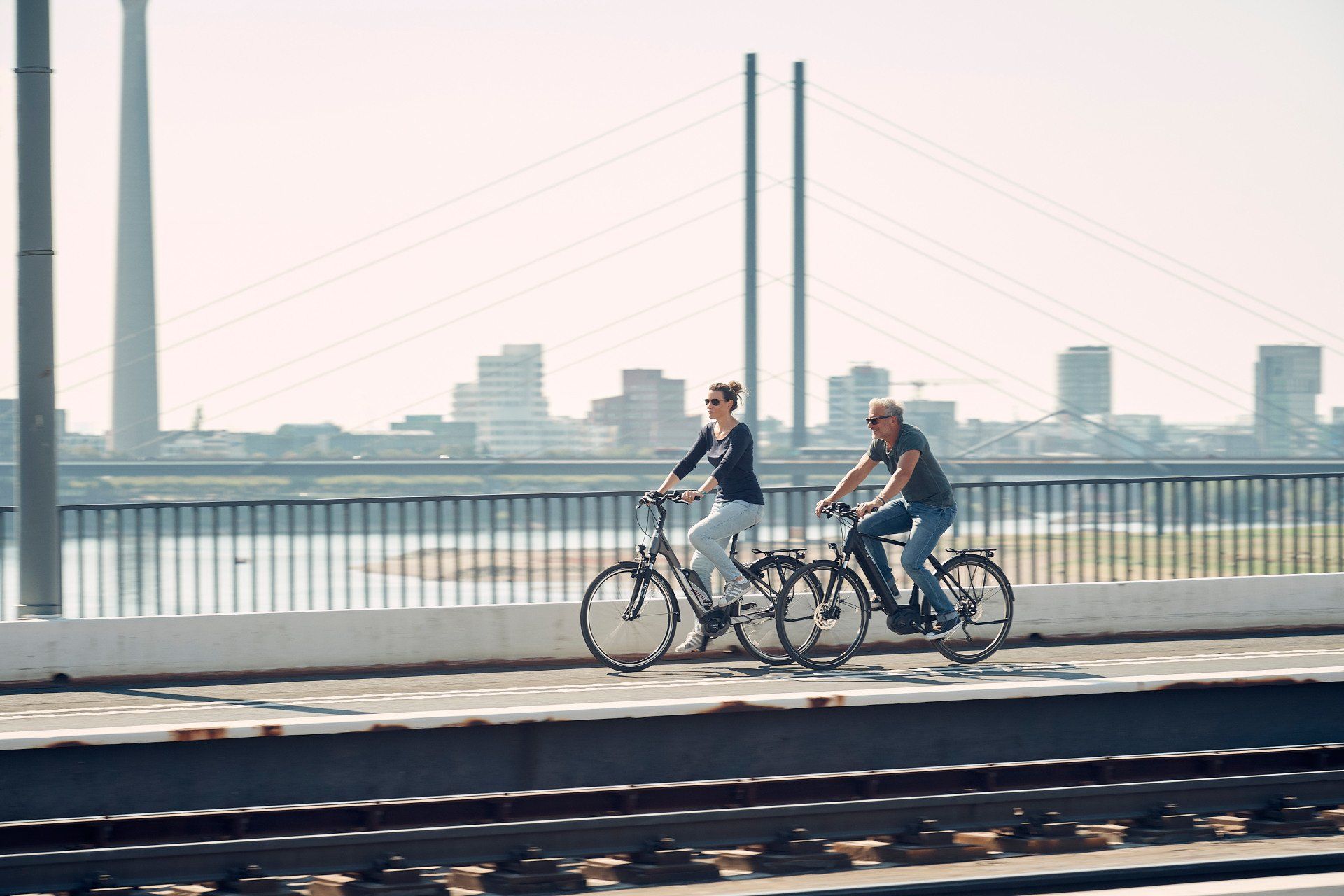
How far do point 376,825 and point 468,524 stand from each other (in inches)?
210

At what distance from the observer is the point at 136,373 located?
100m

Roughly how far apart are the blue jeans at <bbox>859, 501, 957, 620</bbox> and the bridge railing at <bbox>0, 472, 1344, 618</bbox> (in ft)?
1.15

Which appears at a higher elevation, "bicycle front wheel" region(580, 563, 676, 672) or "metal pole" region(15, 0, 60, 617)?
"metal pole" region(15, 0, 60, 617)

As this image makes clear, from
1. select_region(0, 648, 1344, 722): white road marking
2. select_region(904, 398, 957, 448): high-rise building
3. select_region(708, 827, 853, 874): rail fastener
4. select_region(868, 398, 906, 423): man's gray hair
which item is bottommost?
select_region(708, 827, 853, 874): rail fastener

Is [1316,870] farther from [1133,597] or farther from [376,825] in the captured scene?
[1133,597]

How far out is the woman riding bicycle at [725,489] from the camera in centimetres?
850

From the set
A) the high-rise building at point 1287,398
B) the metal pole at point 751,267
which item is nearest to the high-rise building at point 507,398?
the metal pole at point 751,267

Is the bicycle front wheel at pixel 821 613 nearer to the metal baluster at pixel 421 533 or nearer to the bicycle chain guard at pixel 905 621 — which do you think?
the bicycle chain guard at pixel 905 621

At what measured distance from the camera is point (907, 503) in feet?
28.1

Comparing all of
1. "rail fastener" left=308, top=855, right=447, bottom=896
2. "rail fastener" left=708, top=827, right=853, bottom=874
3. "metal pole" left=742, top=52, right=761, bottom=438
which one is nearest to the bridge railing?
"rail fastener" left=708, top=827, right=853, bottom=874

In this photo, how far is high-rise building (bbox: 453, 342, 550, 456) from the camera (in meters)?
47.7

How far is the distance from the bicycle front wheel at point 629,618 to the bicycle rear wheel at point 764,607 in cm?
44

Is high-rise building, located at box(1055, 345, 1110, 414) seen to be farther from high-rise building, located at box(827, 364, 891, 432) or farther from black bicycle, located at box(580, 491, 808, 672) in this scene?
black bicycle, located at box(580, 491, 808, 672)

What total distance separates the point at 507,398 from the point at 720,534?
4602 cm
